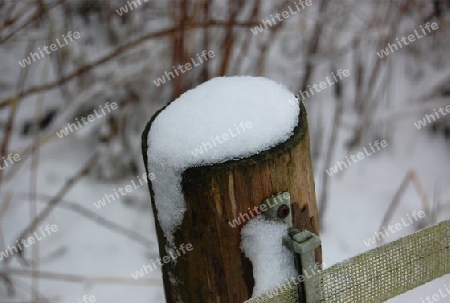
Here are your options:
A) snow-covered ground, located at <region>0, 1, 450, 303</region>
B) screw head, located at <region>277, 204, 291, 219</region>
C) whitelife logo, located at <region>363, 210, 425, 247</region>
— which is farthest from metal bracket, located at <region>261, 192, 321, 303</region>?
whitelife logo, located at <region>363, 210, 425, 247</region>

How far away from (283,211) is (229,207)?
0.44ft

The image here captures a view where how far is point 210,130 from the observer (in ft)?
4.47

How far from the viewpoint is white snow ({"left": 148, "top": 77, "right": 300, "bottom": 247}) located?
128 centimetres

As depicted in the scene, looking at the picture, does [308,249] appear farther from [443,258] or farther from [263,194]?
[443,258]

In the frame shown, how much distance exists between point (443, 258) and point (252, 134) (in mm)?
584

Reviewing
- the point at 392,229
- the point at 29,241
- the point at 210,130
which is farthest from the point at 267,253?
the point at 29,241

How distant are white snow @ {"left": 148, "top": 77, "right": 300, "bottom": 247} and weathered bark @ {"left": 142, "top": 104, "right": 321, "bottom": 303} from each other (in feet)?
0.08

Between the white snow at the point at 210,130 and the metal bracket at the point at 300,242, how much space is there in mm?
130

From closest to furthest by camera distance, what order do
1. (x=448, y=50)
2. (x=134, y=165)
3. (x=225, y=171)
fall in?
1. (x=225, y=171)
2. (x=134, y=165)
3. (x=448, y=50)

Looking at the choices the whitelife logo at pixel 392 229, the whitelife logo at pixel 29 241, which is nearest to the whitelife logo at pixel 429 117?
the whitelife logo at pixel 392 229

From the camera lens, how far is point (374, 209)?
10.9ft

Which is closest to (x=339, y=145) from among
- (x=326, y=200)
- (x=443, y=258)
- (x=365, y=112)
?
(x=365, y=112)

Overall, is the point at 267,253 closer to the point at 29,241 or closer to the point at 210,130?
the point at 210,130

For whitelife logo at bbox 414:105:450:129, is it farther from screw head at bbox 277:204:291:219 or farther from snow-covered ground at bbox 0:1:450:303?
screw head at bbox 277:204:291:219
